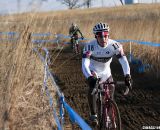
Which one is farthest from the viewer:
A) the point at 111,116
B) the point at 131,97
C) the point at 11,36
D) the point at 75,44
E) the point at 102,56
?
the point at 75,44

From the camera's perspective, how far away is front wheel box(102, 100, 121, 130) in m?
7.26

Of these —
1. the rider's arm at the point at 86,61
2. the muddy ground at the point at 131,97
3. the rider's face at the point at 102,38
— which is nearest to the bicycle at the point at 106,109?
the rider's arm at the point at 86,61

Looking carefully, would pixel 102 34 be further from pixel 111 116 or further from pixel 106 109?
pixel 111 116

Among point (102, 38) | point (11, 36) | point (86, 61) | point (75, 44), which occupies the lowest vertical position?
point (75, 44)

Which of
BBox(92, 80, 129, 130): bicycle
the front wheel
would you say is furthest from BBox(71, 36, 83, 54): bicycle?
the front wheel

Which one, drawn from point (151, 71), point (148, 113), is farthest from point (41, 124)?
point (151, 71)

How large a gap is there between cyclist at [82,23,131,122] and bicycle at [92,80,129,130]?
0.20m

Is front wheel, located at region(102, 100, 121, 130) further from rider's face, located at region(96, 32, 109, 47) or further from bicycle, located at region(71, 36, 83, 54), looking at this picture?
bicycle, located at region(71, 36, 83, 54)

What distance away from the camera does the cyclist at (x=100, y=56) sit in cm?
794

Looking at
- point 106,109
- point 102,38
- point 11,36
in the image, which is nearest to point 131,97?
point 102,38

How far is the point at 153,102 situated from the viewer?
1106 cm

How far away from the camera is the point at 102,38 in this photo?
809 centimetres

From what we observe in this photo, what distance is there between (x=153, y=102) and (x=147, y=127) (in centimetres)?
251

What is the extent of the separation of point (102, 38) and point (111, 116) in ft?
4.97
